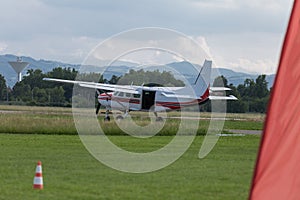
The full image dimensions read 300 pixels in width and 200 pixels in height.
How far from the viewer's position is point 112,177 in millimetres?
17516

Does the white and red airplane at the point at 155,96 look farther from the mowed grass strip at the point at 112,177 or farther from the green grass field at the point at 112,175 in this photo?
the mowed grass strip at the point at 112,177

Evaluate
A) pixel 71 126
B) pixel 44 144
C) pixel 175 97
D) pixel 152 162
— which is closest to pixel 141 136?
pixel 71 126

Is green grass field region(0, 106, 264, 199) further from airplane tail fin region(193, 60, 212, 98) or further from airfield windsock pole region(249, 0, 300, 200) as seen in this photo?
airplane tail fin region(193, 60, 212, 98)

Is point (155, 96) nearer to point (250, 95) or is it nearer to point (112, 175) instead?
point (112, 175)

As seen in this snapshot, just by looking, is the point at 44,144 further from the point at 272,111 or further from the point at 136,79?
the point at 136,79

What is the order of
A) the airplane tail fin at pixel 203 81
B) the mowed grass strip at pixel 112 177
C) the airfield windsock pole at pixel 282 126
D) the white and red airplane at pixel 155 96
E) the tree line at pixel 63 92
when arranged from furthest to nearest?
1. the tree line at pixel 63 92
2. the airplane tail fin at pixel 203 81
3. the white and red airplane at pixel 155 96
4. the mowed grass strip at pixel 112 177
5. the airfield windsock pole at pixel 282 126

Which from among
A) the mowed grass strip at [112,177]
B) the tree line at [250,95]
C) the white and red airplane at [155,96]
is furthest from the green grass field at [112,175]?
the tree line at [250,95]

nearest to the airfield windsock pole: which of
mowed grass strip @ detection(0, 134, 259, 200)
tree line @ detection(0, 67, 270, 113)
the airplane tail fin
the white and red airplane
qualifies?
mowed grass strip @ detection(0, 134, 259, 200)

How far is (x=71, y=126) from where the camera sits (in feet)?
128

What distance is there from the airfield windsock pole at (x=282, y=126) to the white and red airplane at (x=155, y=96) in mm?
52352

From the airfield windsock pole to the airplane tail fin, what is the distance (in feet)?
177

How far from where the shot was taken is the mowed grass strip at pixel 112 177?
46.8 feet

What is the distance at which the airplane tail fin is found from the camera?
61.7m

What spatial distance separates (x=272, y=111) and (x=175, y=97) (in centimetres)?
5442
